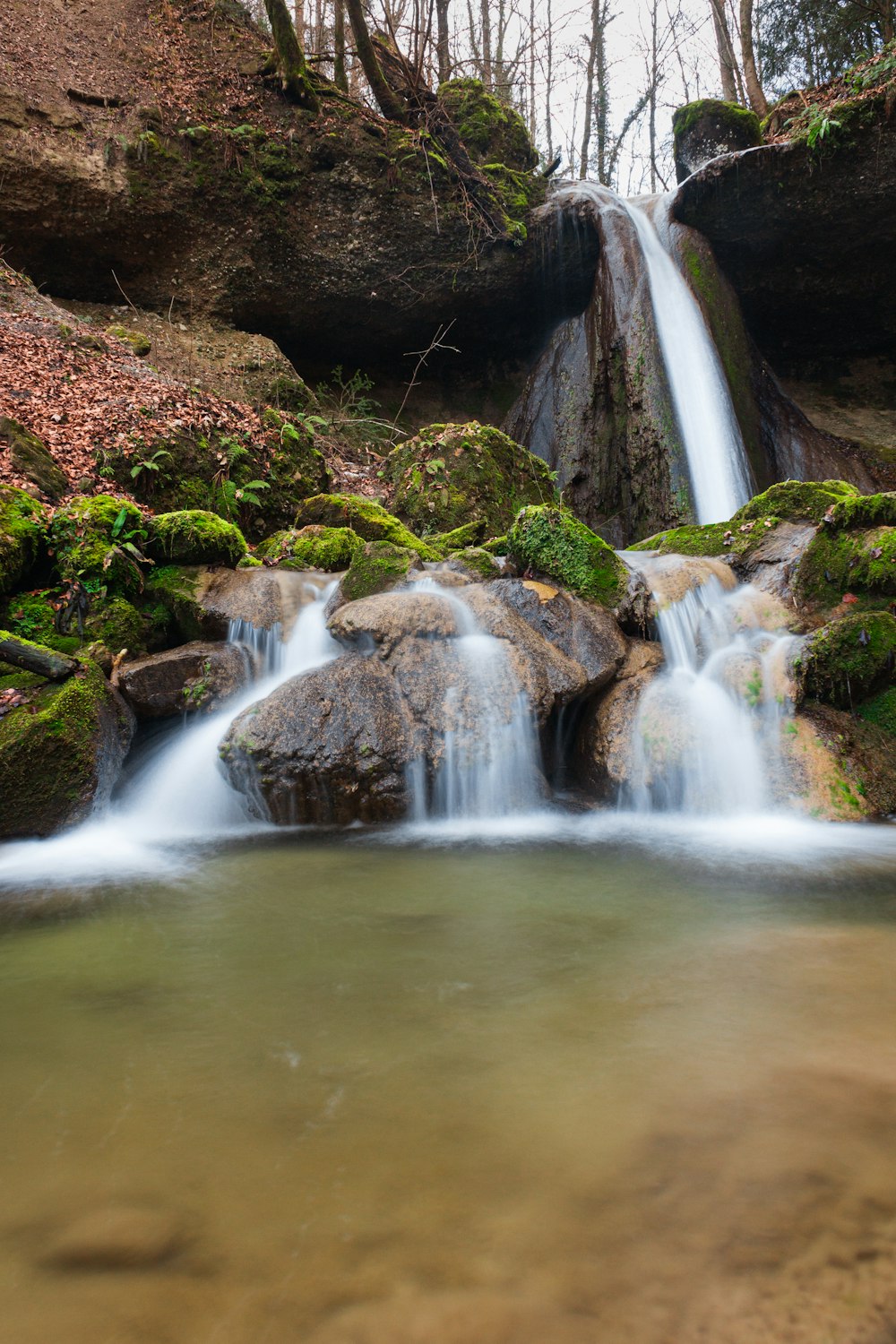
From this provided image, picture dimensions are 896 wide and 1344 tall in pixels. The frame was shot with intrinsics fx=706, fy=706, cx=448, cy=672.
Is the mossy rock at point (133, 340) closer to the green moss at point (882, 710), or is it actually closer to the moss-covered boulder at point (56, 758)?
the moss-covered boulder at point (56, 758)

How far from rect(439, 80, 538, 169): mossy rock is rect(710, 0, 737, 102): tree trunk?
650 centimetres

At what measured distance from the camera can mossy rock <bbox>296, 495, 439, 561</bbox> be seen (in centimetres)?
848

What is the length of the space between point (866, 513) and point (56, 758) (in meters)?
7.22

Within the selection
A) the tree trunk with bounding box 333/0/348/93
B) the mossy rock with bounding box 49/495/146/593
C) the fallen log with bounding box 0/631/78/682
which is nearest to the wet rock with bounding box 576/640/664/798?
the fallen log with bounding box 0/631/78/682

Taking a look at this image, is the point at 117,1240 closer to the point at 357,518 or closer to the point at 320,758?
the point at 320,758

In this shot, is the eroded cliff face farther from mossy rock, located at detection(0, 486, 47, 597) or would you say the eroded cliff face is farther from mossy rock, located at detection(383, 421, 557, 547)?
mossy rock, located at detection(0, 486, 47, 597)

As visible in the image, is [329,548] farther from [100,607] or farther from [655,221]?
[655,221]

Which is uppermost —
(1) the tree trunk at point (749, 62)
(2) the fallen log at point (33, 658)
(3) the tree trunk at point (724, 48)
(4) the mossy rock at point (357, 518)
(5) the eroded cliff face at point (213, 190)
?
(3) the tree trunk at point (724, 48)

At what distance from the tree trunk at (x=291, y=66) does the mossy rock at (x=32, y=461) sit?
959 centimetres

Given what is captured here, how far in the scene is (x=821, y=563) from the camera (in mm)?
6609

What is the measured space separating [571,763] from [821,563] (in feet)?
10.2

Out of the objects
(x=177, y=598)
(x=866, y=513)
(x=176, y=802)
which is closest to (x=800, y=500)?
(x=866, y=513)

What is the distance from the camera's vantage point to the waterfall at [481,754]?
5258mm

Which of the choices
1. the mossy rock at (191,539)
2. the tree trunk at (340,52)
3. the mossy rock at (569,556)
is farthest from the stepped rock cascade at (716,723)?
the tree trunk at (340,52)
